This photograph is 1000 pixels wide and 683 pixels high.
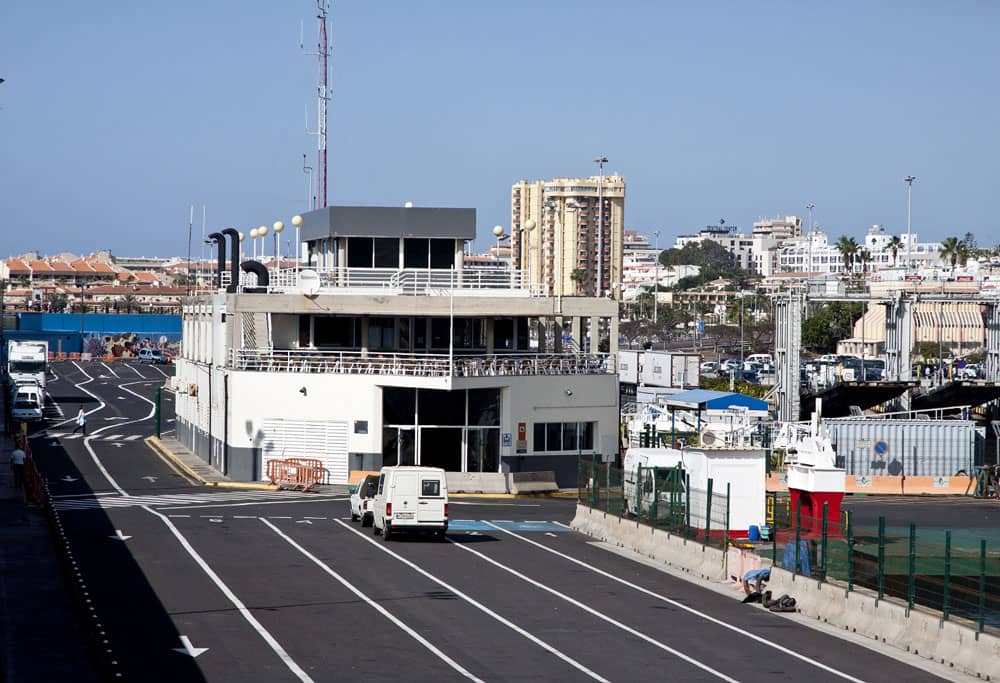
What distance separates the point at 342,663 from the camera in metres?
21.5

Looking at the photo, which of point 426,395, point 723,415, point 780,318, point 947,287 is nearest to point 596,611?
point 426,395

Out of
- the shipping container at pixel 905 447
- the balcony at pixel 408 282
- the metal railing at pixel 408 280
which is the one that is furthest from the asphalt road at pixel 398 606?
the shipping container at pixel 905 447

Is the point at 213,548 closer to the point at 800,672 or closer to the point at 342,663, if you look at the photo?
the point at 342,663

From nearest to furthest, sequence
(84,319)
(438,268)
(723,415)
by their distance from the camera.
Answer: (438,268) → (723,415) → (84,319)

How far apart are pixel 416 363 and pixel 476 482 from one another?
16.0ft

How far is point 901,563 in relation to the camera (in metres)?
24.2

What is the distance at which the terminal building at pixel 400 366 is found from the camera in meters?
50.7

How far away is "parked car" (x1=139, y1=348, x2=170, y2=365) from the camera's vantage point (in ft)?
475

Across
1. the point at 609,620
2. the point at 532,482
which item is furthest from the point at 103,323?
the point at 609,620

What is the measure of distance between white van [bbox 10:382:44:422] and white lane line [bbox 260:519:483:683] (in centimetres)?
4069

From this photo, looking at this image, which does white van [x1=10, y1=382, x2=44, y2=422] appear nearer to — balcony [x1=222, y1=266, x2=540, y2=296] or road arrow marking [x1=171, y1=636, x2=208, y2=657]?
balcony [x1=222, y1=266, x2=540, y2=296]

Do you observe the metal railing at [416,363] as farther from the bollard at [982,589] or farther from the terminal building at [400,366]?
the bollard at [982,589]

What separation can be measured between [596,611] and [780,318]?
4236 cm

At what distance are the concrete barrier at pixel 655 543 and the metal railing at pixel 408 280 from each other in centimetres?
1559
